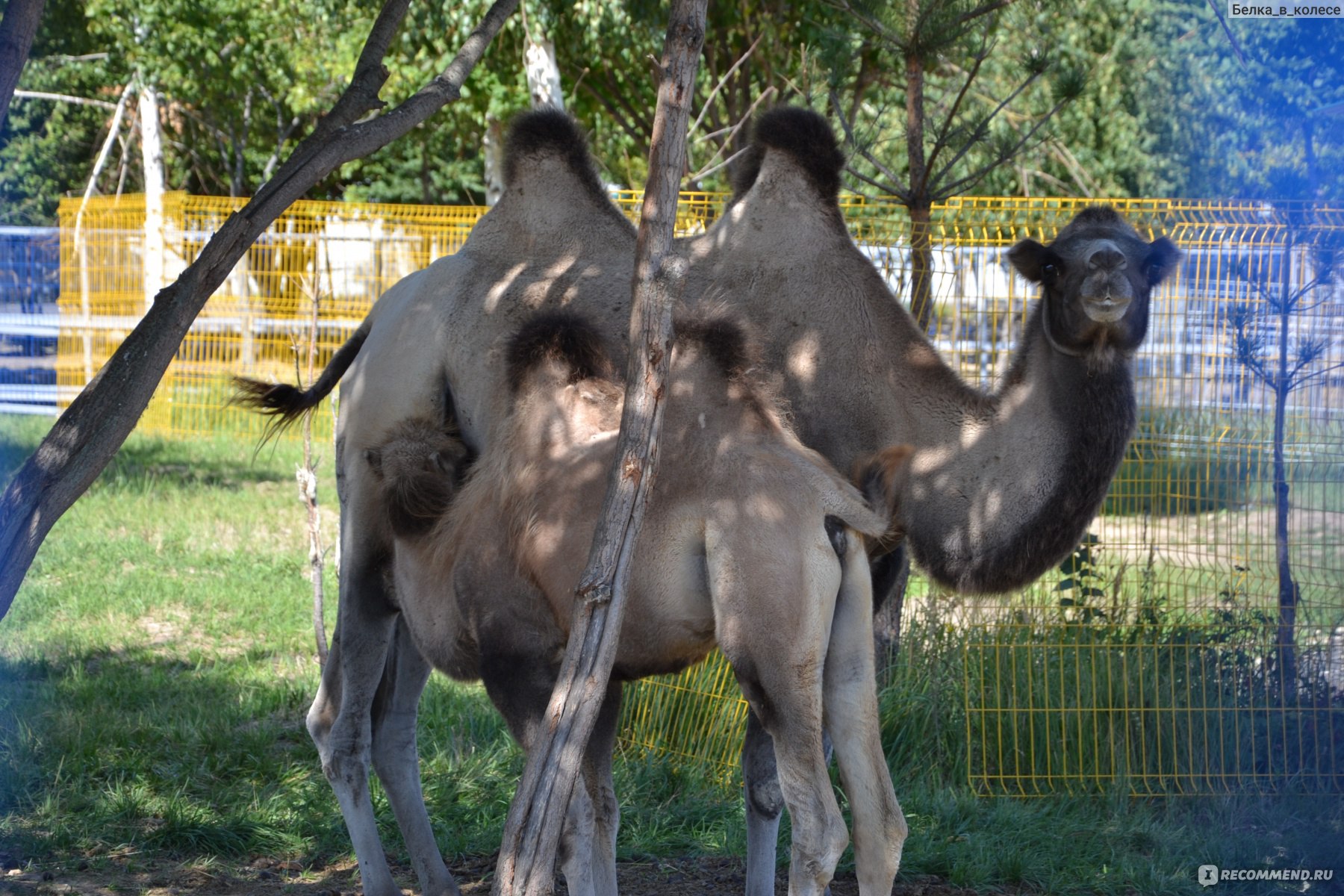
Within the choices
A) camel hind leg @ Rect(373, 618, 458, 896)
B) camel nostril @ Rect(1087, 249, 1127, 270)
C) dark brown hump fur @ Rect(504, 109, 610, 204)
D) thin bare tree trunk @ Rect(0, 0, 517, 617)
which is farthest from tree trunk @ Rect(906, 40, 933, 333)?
camel hind leg @ Rect(373, 618, 458, 896)

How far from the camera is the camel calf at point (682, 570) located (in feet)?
11.0

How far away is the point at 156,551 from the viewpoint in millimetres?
9148

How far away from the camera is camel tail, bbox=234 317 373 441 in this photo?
493cm

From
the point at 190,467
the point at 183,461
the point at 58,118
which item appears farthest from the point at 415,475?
the point at 58,118

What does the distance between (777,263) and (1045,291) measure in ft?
3.10

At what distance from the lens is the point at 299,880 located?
4.84m

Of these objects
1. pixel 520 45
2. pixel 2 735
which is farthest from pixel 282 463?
pixel 2 735

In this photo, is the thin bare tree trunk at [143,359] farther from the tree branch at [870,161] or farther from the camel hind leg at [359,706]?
the tree branch at [870,161]

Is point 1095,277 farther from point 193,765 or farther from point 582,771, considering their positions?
point 193,765

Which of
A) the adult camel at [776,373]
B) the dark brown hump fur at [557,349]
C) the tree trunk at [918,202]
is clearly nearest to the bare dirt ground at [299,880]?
the adult camel at [776,373]

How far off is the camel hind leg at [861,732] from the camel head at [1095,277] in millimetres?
1112

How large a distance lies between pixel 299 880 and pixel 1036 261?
349 cm

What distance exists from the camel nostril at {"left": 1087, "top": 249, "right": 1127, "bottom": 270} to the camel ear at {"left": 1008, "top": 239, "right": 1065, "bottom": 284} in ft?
0.80

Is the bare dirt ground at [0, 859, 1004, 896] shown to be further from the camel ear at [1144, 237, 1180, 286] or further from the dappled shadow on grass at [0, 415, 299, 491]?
the dappled shadow on grass at [0, 415, 299, 491]
